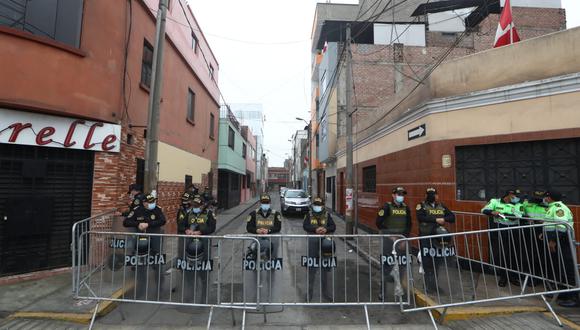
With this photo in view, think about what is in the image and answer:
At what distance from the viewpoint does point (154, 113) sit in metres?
6.76

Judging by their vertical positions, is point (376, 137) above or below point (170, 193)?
above

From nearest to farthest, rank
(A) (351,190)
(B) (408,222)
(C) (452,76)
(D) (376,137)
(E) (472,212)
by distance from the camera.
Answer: (B) (408,222), (E) (472,212), (C) (452,76), (A) (351,190), (D) (376,137)

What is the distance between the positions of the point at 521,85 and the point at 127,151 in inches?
339

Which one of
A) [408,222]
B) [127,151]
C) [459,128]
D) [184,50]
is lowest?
[408,222]

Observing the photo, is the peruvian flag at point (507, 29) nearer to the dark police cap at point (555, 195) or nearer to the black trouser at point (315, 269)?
the dark police cap at point (555, 195)

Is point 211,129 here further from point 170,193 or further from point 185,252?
point 185,252

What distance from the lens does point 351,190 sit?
36.7ft

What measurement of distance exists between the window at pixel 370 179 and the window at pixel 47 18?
9.79m

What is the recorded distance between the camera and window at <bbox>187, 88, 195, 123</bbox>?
1383 centimetres

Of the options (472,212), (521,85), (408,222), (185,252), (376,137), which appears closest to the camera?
(185,252)

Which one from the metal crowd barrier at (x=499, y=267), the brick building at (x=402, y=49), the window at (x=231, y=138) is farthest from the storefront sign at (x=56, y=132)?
the window at (x=231, y=138)

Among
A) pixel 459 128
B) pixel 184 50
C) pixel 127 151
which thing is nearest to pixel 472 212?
pixel 459 128

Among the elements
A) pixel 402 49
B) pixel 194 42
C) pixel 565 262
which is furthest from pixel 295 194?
pixel 565 262

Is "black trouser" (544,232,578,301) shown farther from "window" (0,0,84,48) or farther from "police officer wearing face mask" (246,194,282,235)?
"window" (0,0,84,48)
